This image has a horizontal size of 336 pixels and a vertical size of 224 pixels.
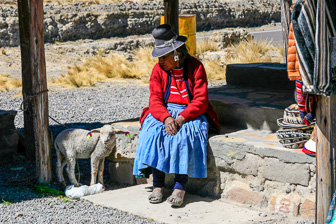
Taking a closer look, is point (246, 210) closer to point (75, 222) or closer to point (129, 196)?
point (129, 196)

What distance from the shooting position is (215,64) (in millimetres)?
12914

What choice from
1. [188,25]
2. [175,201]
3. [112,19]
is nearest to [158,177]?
[175,201]

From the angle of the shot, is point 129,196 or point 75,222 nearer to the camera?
point 75,222

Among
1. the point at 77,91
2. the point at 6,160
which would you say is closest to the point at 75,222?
the point at 6,160

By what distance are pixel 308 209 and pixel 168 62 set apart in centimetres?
177

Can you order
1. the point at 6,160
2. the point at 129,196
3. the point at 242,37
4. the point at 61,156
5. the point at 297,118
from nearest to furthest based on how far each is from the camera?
1. the point at 297,118
2. the point at 129,196
3. the point at 61,156
4. the point at 6,160
5. the point at 242,37

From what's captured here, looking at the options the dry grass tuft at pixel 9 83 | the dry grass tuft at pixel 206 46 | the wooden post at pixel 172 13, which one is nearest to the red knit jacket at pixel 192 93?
the wooden post at pixel 172 13

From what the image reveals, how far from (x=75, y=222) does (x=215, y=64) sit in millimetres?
9007

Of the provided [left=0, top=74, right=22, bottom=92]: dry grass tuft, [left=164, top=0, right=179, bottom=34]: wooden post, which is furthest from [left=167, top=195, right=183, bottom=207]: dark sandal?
[left=0, top=74, right=22, bottom=92]: dry grass tuft

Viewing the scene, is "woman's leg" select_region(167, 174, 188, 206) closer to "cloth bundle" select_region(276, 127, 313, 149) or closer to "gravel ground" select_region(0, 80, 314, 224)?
"gravel ground" select_region(0, 80, 314, 224)

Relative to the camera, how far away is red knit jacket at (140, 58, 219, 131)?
4652 mm

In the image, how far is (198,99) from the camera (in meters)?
4.67

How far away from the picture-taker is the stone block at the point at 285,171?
4137 millimetres

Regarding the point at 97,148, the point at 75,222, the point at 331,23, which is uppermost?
the point at 331,23
